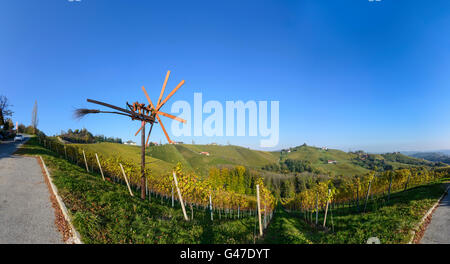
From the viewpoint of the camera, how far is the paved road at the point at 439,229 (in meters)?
8.45

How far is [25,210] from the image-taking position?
7215mm

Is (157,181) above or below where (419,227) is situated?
below

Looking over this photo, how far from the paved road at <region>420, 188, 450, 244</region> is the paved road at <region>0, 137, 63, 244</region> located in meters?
16.9

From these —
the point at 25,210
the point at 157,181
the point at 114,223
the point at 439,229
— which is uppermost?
the point at 25,210

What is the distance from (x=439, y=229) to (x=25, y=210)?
71.3ft

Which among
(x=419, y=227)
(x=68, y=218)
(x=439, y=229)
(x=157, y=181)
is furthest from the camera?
(x=157, y=181)

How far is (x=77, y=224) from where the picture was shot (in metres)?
6.11

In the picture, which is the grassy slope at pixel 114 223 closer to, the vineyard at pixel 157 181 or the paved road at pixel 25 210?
the paved road at pixel 25 210

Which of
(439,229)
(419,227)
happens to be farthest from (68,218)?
(439,229)

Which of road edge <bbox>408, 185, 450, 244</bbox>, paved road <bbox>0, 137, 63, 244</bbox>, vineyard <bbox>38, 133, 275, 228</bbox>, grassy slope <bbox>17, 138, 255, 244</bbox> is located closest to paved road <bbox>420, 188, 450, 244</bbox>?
road edge <bbox>408, 185, 450, 244</bbox>

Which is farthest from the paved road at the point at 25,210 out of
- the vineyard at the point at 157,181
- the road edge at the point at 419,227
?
the road edge at the point at 419,227

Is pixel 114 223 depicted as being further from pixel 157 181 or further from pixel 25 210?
pixel 157 181
